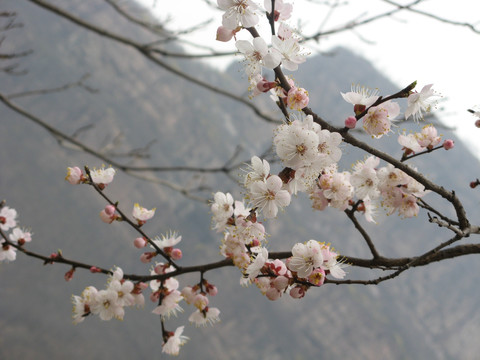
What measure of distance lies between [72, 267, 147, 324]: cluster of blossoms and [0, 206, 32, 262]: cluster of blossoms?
270 millimetres

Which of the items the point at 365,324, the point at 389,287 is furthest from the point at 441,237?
the point at 365,324

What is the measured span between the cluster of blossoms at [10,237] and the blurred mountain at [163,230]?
15.3 metres

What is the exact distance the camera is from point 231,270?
22.2 metres

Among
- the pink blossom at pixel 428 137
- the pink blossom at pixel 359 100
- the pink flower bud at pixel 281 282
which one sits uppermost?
the pink blossom at pixel 428 137

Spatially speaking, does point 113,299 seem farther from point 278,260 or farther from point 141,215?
point 278,260

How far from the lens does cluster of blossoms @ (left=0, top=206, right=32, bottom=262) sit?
1050 millimetres

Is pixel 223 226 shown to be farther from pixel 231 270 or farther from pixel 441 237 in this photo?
pixel 441 237

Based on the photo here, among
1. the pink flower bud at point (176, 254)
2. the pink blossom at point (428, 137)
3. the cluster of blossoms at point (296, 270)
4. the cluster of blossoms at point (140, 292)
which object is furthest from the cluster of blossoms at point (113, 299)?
the pink blossom at point (428, 137)

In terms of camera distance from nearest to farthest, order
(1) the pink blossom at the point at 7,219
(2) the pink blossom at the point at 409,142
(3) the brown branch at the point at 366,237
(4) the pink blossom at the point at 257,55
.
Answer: (4) the pink blossom at the point at 257,55 < (3) the brown branch at the point at 366,237 < (2) the pink blossom at the point at 409,142 < (1) the pink blossom at the point at 7,219

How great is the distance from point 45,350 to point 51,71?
16232 mm

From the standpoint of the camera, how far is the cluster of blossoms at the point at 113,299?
0.90m

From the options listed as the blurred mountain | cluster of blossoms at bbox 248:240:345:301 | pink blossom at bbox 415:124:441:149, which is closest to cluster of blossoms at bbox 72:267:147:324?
cluster of blossoms at bbox 248:240:345:301

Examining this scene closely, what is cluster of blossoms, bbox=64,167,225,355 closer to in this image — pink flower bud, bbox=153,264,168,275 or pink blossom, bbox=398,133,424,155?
pink flower bud, bbox=153,264,168,275

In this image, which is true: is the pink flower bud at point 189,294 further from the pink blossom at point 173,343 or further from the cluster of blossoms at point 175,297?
the pink blossom at point 173,343
